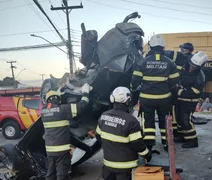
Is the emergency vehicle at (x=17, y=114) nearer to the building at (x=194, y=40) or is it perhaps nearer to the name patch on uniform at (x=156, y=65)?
A: the name patch on uniform at (x=156, y=65)

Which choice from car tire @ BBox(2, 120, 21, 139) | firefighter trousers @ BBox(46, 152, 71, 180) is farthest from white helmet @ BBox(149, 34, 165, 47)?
car tire @ BBox(2, 120, 21, 139)

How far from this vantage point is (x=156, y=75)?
4070 mm

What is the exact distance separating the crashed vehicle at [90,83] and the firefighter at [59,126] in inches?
13.1

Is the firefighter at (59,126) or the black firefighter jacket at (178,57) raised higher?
the black firefighter jacket at (178,57)

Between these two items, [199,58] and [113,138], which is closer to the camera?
[113,138]

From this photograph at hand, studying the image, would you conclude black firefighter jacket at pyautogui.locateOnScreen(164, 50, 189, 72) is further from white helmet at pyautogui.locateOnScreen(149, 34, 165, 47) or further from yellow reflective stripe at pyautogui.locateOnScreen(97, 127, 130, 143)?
yellow reflective stripe at pyautogui.locateOnScreen(97, 127, 130, 143)

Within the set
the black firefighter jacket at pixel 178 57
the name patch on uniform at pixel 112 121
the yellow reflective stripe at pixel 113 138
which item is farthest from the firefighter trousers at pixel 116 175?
the black firefighter jacket at pixel 178 57

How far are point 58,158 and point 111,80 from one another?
151 centimetres

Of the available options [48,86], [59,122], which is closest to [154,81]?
[59,122]

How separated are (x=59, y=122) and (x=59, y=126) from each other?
0.22 ft

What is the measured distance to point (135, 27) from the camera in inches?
182

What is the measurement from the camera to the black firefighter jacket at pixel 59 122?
4.43 meters

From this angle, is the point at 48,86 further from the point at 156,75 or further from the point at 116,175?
the point at 116,175

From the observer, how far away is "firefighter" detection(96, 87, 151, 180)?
10.7 ft
